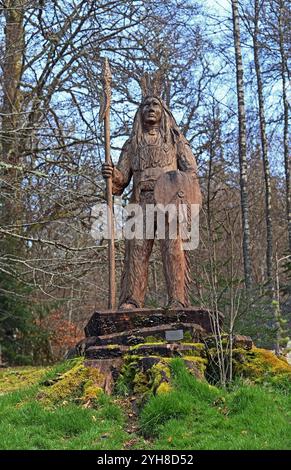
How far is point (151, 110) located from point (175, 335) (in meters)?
2.90

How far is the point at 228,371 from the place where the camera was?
665 cm

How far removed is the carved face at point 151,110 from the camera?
7.94 metres

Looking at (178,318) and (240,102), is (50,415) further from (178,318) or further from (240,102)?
(240,102)

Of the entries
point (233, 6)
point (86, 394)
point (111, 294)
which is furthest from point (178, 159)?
point (233, 6)

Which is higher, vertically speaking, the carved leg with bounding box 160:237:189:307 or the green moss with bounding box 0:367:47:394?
the carved leg with bounding box 160:237:189:307

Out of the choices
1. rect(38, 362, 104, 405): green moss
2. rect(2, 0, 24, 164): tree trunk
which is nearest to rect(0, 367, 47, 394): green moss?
rect(38, 362, 104, 405): green moss

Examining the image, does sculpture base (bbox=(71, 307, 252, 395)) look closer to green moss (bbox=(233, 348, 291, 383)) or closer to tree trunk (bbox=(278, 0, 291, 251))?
green moss (bbox=(233, 348, 291, 383))

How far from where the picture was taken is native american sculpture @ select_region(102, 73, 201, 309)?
758 cm

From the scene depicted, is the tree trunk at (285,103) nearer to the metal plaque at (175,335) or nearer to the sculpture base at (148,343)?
the sculpture base at (148,343)

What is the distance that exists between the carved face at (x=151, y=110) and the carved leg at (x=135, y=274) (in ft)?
5.01

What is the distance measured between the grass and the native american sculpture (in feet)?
5.35

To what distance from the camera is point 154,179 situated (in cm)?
779
